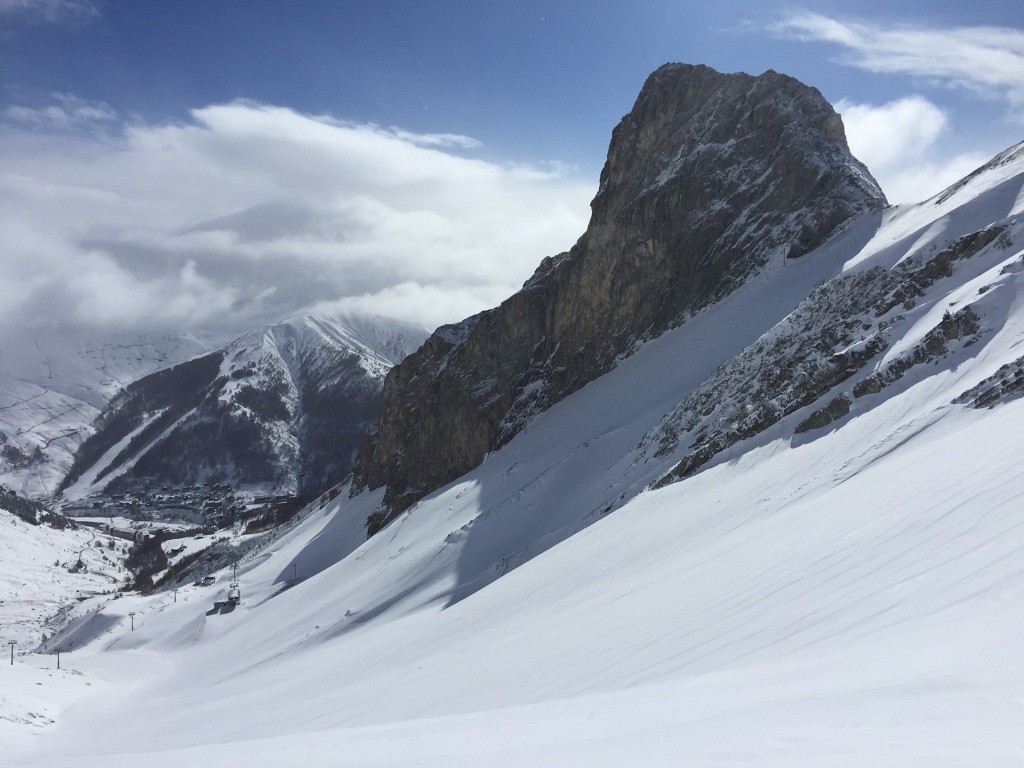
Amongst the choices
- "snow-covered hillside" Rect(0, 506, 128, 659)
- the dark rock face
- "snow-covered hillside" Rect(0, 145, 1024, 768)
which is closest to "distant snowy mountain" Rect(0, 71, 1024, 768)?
"snow-covered hillside" Rect(0, 145, 1024, 768)

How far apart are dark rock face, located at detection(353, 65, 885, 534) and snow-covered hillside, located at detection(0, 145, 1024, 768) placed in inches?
167

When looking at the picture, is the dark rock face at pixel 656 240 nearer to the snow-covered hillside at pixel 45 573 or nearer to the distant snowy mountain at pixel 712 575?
the distant snowy mountain at pixel 712 575

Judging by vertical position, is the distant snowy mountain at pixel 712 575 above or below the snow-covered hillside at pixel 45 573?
below

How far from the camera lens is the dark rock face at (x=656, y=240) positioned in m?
43.8

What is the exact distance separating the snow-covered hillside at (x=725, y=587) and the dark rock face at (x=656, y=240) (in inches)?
167

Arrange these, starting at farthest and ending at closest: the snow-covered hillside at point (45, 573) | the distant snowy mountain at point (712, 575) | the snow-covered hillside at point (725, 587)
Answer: the snow-covered hillside at point (45, 573) → the distant snowy mountain at point (712, 575) → the snow-covered hillside at point (725, 587)

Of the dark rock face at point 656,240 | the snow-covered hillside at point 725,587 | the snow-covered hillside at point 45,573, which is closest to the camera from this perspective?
the snow-covered hillside at point 725,587

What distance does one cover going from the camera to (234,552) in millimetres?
86625

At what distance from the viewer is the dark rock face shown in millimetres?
43812

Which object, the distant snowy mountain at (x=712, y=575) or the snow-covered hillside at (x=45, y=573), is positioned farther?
the snow-covered hillside at (x=45, y=573)

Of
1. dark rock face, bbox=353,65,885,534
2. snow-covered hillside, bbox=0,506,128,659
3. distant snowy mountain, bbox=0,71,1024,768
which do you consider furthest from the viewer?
snow-covered hillside, bbox=0,506,128,659

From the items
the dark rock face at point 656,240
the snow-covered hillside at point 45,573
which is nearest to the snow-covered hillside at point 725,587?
the dark rock face at point 656,240

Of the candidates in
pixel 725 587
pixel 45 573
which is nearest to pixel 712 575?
pixel 725 587

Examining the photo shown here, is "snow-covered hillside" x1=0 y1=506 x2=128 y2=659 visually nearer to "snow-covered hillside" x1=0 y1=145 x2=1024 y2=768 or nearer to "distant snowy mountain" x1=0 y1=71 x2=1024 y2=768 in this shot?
"distant snowy mountain" x1=0 y1=71 x2=1024 y2=768
